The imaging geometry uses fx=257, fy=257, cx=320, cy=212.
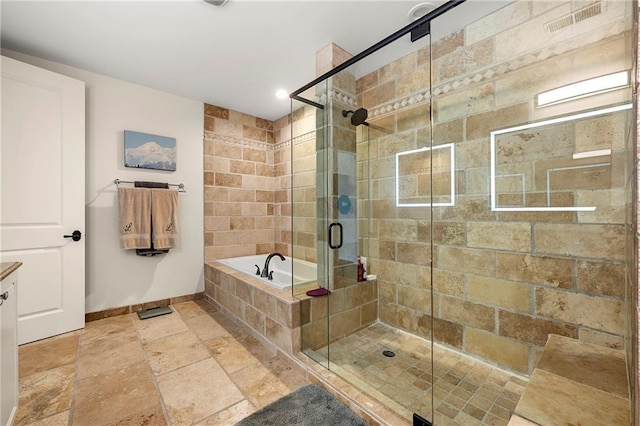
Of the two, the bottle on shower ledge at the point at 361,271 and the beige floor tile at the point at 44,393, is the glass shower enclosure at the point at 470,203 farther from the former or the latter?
the beige floor tile at the point at 44,393

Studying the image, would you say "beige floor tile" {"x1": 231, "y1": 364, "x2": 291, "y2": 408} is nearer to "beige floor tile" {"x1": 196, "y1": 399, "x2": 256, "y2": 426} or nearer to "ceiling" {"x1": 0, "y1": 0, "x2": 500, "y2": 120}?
"beige floor tile" {"x1": 196, "y1": 399, "x2": 256, "y2": 426}

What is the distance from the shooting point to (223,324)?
2492mm

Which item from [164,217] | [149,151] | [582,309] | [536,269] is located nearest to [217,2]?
[149,151]

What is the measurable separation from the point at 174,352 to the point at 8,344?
1002 mm

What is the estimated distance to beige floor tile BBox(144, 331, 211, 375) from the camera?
5.99 feet

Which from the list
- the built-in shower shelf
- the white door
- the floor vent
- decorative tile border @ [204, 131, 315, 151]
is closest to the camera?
the built-in shower shelf

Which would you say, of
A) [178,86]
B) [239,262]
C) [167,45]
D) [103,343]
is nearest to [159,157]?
[178,86]

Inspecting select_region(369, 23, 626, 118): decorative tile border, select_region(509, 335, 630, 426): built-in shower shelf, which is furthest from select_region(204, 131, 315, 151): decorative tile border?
select_region(509, 335, 630, 426): built-in shower shelf

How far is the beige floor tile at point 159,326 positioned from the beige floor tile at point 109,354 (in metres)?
0.08

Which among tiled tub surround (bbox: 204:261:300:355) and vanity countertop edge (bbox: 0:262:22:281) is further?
tiled tub surround (bbox: 204:261:300:355)

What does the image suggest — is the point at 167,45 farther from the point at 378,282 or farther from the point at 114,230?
the point at 378,282

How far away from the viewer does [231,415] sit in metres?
1.38

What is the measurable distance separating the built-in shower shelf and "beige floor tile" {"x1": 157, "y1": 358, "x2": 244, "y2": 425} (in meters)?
1.43

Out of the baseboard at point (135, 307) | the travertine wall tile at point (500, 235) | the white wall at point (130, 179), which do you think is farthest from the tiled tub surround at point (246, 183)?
the travertine wall tile at point (500, 235)
